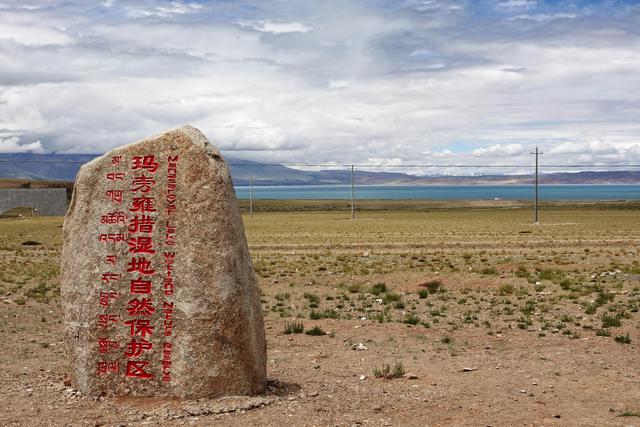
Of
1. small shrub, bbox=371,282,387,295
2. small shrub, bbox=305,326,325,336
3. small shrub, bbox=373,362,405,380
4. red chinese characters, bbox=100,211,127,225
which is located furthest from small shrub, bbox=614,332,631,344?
red chinese characters, bbox=100,211,127,225

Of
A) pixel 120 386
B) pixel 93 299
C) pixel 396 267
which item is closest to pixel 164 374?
pixel 120 386

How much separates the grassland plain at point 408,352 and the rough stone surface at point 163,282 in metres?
0.41

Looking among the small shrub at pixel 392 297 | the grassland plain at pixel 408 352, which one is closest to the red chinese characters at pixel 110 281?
the grassland plain at pixel 408 352

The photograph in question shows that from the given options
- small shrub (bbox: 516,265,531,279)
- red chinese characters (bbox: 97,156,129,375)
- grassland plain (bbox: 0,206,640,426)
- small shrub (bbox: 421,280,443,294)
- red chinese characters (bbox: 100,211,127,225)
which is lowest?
grassland plain (bbox: 0,206,640,426)

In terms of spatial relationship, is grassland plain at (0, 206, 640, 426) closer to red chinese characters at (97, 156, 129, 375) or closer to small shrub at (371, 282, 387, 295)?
small shrub at (371, 282, 387, 295)

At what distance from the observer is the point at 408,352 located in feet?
41.1

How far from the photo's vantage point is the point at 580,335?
13.8 meters

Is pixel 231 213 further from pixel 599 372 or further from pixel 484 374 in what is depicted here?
pixel 599 372

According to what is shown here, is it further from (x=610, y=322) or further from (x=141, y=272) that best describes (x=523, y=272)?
(x=141, y=272)

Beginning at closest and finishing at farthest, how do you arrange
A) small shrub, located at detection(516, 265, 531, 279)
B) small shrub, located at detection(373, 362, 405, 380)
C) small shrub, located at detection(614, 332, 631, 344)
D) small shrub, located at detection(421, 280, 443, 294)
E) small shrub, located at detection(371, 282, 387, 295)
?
small shrub, located at detection(373, 362, 405, 380)
small shrub, located at detection(614, 332, 631, 344)
small shrub, located at detection(421, 280, 443, 294)
small shrub, located at detection(371, 282, 387, 295)
small shrub, located at detection(516, 265, 531, 279)

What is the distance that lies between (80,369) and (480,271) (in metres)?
17.7

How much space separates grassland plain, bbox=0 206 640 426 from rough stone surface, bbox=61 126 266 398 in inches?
16.2

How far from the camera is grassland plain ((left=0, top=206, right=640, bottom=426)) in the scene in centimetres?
891

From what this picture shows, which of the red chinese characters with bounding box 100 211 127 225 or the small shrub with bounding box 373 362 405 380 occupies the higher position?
the red chinese characters with bounding box 100 211 127 225
